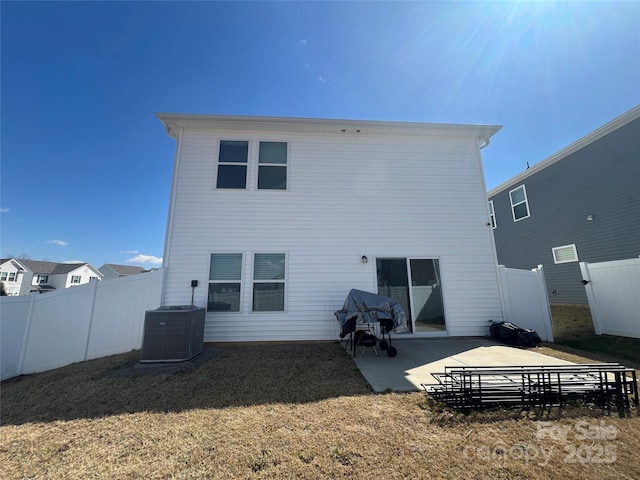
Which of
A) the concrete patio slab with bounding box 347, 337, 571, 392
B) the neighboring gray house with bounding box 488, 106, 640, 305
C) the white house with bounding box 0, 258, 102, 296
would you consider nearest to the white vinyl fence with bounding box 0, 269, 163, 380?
the concrete patio slab with bounding box 347, 337, 571, 392

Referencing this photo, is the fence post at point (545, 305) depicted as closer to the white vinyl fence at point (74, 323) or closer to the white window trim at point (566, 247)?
the white window trim at point (566, 247)

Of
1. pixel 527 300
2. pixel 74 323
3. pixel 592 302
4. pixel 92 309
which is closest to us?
pixel 74 323

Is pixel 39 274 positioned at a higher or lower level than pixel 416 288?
higher

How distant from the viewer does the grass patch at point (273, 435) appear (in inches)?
77.3

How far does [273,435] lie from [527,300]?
301 inches

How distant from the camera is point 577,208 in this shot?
10320 mm

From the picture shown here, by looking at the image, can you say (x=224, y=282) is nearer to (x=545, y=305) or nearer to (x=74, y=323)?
(x=74, y=323)

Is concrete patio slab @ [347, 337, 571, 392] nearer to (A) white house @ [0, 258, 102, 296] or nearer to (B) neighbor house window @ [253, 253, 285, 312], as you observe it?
(B) neighbor house window @ [253, 253, 285, 312]

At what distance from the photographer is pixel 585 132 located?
9766mm

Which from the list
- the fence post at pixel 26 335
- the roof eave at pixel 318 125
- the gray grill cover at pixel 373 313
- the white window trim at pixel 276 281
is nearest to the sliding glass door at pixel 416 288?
the gray grill cover at pixel 373 313

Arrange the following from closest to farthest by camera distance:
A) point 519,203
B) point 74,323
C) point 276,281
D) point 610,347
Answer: point 74,323 → point 610,347 → point 276,281 → point 519,203

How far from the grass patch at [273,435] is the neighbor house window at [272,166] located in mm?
5012

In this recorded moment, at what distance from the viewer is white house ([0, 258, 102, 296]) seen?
28.3 meters

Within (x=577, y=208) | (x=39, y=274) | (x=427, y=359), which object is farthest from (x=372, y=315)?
(x=39, y=274)
